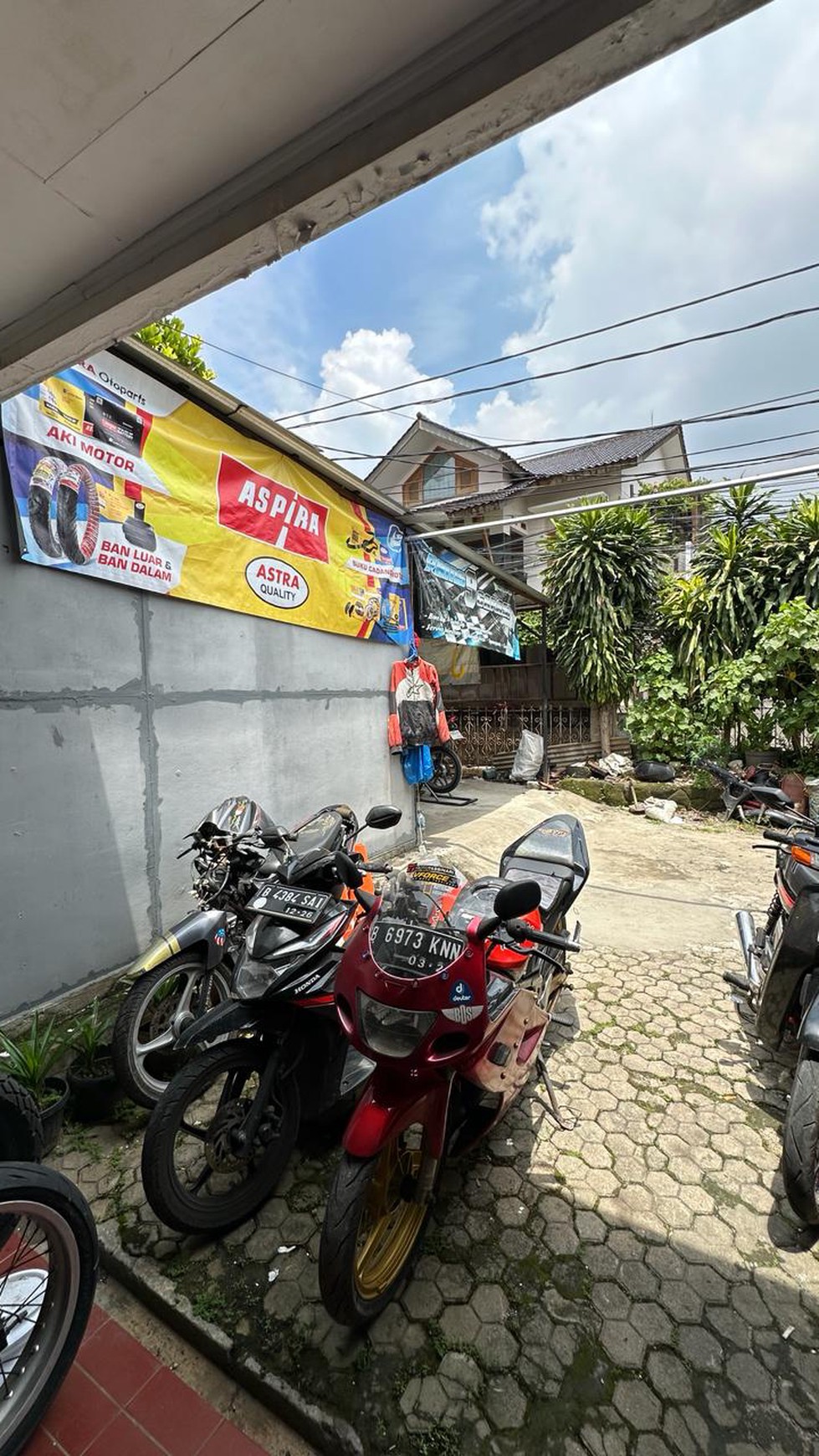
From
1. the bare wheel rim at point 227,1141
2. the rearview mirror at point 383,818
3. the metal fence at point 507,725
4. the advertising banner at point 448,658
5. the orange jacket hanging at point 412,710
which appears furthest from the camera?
the metal fence at point 507,725

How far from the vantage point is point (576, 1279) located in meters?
1.63

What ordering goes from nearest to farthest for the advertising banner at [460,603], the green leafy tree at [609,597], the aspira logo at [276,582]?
the aspira logo at [276,582] < the advertising banner at [460,603] < the green leafy tree at [609,597]

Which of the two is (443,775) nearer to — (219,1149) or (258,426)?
(258,426)

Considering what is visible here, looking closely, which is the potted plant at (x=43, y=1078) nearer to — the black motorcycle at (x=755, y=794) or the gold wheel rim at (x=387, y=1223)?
the gold wheel rim at (x=387, y=1223)

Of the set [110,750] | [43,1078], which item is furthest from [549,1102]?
[110,750]

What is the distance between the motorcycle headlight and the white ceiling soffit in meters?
1.88

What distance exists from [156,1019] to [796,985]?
2.64m

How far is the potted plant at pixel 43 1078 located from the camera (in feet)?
6.74

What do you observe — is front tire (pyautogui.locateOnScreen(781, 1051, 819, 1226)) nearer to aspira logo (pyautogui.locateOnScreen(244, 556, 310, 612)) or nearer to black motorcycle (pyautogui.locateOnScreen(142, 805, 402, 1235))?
black motorcycle (pyautogui.locateOnScreen(142, 805, 402, 1235))

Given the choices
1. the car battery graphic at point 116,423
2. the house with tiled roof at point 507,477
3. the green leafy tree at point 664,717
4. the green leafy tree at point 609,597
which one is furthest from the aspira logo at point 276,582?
the house with tiled roof at point 507,477

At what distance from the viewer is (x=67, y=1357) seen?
1331mm

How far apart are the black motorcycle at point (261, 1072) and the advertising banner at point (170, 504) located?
215 centimetres

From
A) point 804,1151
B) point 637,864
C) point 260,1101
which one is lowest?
point 637,864

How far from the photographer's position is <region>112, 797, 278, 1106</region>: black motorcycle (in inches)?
86.0
